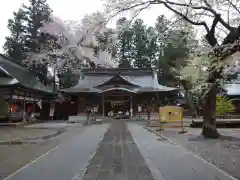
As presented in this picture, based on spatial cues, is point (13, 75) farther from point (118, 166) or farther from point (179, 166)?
point (179, 166)

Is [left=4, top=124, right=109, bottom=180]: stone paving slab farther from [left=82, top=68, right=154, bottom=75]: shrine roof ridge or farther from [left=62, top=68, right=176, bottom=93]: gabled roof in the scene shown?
[left=82, top=68, right=154, bottom=75]: shrine roof ridge

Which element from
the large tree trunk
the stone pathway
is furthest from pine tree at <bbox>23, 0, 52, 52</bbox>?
the stone pathway

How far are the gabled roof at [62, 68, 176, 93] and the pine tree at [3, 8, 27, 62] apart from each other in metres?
14.1

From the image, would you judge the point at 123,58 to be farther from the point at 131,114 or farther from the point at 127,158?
the point at 127,158

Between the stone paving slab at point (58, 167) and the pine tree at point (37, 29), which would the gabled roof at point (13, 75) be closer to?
the pine tree at point (37, 29)

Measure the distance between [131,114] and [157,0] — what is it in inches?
979

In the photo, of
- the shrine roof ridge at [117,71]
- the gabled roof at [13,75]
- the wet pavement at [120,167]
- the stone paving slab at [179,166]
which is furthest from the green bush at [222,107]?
the wet pavement at [120,167]

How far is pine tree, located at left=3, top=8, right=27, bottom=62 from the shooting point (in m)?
51.9

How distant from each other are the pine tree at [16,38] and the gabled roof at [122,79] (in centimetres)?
1414

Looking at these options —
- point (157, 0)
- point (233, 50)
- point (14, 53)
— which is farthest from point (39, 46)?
point (233, 50)

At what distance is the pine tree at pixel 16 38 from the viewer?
51875 mm

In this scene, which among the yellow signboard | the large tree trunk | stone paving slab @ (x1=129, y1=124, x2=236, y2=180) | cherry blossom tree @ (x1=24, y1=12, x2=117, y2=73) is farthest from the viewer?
cherry blossom tree @ (x1=24, y1=12, x2=117, y2=73)

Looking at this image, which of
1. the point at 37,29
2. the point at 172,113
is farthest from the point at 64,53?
the point at 172,113

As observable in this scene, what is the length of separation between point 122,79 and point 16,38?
2333 centimetres
